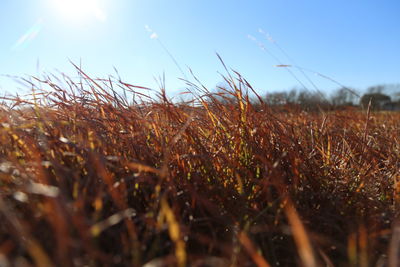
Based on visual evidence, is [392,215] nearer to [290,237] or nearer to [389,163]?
[290,237]

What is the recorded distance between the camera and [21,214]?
0.75 m

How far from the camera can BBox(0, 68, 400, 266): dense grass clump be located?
0.65m

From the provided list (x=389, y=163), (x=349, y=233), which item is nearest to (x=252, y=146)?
(x=349, y=233)

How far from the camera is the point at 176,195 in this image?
33.1 inches

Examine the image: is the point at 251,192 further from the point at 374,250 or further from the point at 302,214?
the point at 374,250

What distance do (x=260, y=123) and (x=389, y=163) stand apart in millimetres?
716

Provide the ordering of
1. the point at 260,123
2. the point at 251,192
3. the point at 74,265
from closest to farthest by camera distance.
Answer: the point at 74,265 < the point at 251,192 < the point at 260,123

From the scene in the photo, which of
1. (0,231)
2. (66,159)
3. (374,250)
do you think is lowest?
(374,250)

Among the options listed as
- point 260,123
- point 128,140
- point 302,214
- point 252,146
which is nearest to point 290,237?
point 302,214

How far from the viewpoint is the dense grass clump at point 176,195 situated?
2.13 feet

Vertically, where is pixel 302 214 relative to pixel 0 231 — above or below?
below

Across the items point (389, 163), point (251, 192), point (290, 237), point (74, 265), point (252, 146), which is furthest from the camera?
point (389, 163)

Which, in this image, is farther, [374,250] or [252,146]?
[252,146]

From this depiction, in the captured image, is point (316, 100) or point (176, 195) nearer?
point (176, 195)
